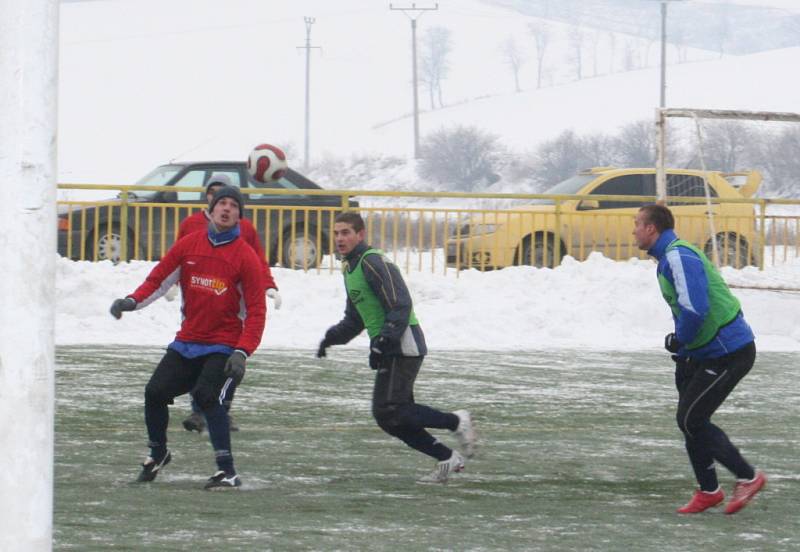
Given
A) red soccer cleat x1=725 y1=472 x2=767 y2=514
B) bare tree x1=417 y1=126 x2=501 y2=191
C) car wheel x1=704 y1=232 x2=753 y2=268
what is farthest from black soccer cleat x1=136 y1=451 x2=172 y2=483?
bare tree x1=417 y1=126 x2=501 y2=191

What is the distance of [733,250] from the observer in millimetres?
21719

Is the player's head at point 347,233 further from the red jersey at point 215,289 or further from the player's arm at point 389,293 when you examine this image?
the red jersey at point 215,289

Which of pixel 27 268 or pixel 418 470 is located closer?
pixel 27 268

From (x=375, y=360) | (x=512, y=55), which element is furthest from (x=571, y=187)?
(x=512, y=55)

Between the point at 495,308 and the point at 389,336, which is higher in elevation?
the point at 389,336

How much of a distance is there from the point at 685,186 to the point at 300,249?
5.73 metres

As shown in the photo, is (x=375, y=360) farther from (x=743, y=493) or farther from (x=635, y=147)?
(x=635, y=147)

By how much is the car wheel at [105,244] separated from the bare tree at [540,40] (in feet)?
456

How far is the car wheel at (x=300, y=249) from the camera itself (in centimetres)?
2103

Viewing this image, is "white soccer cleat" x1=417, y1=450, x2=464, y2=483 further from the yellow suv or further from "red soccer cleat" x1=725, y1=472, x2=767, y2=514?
the yellow suv

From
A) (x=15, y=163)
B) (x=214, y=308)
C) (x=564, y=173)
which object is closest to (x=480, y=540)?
(x=214, y=308)

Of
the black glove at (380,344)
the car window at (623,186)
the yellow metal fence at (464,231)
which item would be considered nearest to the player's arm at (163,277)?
the black glove at (380,344)

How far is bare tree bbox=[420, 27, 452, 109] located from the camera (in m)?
155

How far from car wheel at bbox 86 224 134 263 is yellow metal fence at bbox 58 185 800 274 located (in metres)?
0.01
